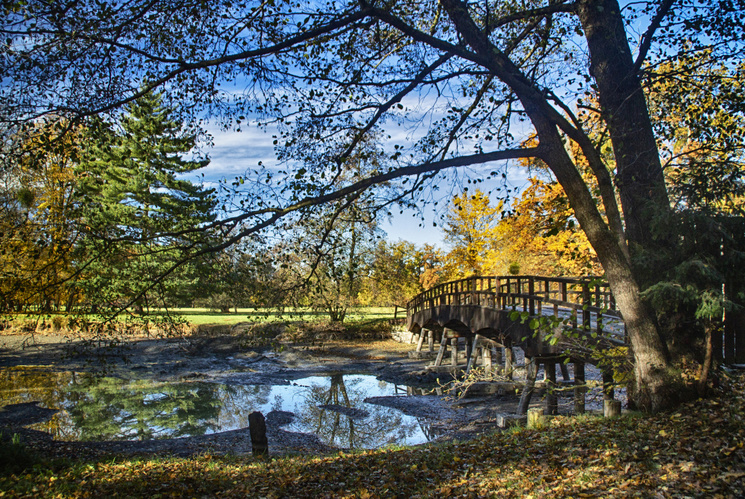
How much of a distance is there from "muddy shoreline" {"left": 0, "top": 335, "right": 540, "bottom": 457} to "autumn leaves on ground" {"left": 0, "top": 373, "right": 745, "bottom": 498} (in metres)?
1.98

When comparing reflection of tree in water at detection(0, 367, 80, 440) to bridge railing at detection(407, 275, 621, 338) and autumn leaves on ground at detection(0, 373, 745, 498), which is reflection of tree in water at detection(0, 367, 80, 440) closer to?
autumn leaves on ground at detection(0, 373, 745, 498)

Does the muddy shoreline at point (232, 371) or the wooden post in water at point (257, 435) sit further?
the muddy shoreline at point (232, 371)

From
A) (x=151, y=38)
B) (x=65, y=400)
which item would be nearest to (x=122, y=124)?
(x=151, y=38)

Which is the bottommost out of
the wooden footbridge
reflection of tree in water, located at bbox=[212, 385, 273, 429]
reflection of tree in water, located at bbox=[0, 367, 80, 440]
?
reflection of tree in water, located at bbox=[212, 385, 273, 429]

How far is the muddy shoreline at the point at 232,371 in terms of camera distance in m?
12.3

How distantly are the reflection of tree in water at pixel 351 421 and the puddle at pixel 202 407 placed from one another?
3 cm

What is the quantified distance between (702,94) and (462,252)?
958 inches

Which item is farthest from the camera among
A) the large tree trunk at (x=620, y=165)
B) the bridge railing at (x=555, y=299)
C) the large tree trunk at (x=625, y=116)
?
the bridge railing at (x=555, y=299)

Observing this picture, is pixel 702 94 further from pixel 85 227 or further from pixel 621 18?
pixel 85 227

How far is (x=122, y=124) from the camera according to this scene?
8469 millimetres

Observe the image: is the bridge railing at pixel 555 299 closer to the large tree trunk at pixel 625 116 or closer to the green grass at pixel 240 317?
the large tree trunk at pixel 625 116

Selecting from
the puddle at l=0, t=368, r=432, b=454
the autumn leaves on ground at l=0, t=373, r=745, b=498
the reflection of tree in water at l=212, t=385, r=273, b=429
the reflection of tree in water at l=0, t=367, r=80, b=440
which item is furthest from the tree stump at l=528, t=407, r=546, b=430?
the reflection of tree in water at l=0, t=367, r=80, b=440

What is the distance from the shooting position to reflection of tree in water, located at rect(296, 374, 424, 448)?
1385cm

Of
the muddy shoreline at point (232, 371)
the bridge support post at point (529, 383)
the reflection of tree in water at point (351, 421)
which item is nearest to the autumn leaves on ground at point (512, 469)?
the muddy shoreline at point (232, 371)
